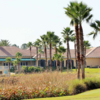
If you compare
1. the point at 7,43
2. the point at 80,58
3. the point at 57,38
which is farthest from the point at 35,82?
the point at 7,43

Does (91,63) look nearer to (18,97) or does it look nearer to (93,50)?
(93,50)

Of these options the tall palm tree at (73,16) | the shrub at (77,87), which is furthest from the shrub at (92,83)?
the tall palm tree at (73,16)

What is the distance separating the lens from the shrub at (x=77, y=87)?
68.3 feet

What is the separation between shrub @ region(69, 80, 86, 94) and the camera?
68.3ft

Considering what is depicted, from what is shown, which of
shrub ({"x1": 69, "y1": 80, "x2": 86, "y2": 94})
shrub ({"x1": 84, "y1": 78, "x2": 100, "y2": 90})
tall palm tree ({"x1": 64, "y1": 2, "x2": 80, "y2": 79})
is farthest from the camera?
tall palm tree ({"x1": 64, "y1": 2, "x2": 80, "y2": 79})

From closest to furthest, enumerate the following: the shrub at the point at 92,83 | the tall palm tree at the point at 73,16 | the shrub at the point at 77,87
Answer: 1. the shrub at the point at 77,87
2. the shrub at the point at 92,83
3. the tall palm tree at the point at 73,16

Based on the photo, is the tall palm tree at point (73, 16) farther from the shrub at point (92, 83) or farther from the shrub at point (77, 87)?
the shrub at point (77, 87)

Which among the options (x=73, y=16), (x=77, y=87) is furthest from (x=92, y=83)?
(x=73, y=16)

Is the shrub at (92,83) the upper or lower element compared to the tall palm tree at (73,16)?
lower

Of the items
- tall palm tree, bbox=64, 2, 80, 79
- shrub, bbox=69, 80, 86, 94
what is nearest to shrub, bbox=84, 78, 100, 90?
shrub, bbox=69, 80, 86, 94

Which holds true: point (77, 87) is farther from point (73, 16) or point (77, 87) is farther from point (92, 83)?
point (73, 16)

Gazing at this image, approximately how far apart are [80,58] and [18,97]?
12.4 m

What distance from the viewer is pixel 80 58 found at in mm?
27969

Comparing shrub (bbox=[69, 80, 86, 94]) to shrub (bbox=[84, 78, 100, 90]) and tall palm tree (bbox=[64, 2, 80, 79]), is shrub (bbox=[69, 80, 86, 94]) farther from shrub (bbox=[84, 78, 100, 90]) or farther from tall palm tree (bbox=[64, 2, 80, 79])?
tall palm tree (bbox=[64, 2, 80, 79])
